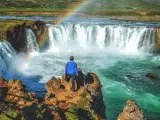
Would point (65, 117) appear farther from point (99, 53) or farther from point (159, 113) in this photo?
point (99, 53)

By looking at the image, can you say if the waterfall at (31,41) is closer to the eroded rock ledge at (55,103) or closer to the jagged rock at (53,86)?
the eroded rock ledge at (55,103)

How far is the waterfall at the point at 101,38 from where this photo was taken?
6256 centimetres

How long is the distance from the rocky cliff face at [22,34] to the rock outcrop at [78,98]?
84.7ft

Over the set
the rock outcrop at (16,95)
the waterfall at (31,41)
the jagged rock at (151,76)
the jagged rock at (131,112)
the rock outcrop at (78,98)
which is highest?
the rock outcrop at (16,95)

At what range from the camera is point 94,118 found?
21891mm

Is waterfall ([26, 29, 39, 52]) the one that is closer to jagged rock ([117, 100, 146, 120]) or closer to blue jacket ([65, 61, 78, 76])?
blue jacket ([65, 61, 78, 76])

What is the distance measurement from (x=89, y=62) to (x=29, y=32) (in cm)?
1186

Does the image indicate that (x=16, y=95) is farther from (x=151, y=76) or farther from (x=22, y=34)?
(x=22, y=34)

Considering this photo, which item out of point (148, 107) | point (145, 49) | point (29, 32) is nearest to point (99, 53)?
point (145, 49)

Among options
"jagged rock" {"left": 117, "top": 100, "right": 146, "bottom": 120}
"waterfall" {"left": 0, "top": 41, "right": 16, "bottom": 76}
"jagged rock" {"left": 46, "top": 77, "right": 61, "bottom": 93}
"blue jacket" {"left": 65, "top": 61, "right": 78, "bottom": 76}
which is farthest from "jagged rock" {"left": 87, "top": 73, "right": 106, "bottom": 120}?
"waterfall" {"left": 0, "top": 41, "right": 16, "bottom": 76}

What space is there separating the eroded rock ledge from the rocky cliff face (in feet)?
85.8

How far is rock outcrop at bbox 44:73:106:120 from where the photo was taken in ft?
70.9

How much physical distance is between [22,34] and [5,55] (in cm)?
1047

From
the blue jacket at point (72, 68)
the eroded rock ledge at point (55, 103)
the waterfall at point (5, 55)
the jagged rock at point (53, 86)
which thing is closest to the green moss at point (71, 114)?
the eroded rock ledge at point (55, 103)
